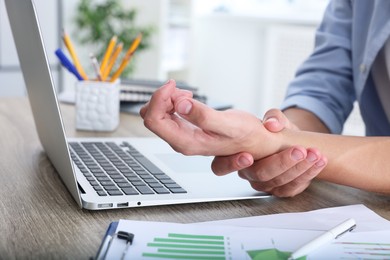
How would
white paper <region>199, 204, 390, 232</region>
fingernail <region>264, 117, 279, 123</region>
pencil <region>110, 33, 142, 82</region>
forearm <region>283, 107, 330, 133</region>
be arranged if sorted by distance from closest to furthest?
white paper <region>199, 204, 390, 232</region> < fingernail <region>264, 117, 279, 123</region> < forearm <region>283, 107, 330, 133</region> < pencil <region>110, 33, 142, 82</region>

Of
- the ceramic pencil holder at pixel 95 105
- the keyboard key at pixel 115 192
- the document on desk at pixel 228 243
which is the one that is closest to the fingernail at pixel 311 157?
the document on desk at pixel 228 243

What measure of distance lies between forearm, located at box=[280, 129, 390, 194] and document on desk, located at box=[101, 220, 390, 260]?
0.50ft

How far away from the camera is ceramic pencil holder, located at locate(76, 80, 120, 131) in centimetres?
112

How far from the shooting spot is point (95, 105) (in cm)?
113

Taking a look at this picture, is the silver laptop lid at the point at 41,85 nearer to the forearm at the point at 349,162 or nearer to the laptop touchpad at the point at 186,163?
the laptop touchpad at the point at 186,163

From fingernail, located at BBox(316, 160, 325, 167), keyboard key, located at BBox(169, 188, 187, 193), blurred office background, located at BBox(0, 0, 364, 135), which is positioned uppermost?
fingernail, located at BBox(316, 160, 325, 167)

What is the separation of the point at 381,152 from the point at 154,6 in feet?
9.85

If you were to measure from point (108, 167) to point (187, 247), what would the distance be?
0.28 metres

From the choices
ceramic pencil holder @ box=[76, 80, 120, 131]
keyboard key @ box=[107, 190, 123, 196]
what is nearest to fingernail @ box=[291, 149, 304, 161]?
keyboard key @ box=[107, 190, 123, 196]

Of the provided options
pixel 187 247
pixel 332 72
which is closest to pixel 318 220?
pixel 187 247

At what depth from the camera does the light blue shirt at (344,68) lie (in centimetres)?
108

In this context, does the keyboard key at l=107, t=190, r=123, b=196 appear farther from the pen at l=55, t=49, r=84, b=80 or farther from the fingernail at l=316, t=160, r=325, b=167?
the pen at l=55, t=49, r=84, b=80

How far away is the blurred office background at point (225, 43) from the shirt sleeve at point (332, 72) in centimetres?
183

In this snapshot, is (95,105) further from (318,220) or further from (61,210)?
(318,220)
